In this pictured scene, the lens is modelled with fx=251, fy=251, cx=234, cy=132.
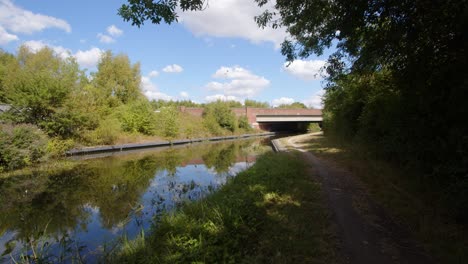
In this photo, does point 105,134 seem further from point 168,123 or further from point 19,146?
point 19,146

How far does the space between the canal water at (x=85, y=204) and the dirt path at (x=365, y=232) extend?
3.73 meters

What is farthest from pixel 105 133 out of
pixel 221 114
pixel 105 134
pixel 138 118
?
pixel 221 114

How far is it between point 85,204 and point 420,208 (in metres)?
8.81

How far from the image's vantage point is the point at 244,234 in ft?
14.0

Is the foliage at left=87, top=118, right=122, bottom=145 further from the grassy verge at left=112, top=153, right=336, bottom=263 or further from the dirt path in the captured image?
the dirt path

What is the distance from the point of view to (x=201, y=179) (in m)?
10.9

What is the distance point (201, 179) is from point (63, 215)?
17.1ft

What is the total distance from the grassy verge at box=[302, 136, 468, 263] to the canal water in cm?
487

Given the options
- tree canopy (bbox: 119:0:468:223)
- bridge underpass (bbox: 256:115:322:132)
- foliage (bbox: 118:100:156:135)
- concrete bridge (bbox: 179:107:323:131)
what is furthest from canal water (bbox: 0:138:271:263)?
bridge underpass (bbox: 256:115:322:132)

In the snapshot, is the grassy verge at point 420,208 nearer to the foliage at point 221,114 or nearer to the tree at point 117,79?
the tree at point 117,79

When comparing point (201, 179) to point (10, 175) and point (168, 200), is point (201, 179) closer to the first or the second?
point (168, 200)

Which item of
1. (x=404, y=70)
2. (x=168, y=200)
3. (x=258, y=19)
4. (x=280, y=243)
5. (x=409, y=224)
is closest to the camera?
(x=280, y=243)

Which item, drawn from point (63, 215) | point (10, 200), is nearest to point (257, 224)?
point (63, 215)

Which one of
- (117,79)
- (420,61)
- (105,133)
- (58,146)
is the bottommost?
(58,146)
